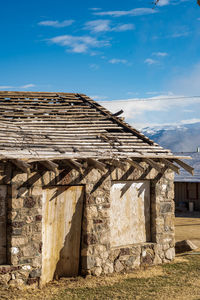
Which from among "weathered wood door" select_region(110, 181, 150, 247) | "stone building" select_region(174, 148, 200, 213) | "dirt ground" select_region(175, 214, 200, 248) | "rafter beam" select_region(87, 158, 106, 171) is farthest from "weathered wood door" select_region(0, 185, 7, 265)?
"stone building" select_region(174, 148, 200, 213)

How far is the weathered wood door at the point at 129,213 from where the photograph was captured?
9.73m

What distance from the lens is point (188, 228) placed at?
16797mm

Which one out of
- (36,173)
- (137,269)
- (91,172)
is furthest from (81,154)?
(137,269)

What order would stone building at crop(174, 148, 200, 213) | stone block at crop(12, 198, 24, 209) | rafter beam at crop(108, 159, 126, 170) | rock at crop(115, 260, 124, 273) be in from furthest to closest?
stone building at crop(174, 148, 200, 213) < rock at crop(115, 260, 124, 273) < rafter beam at crop(108, 159, 126, 170) < stone block at crop(12, 198, 24, 209)

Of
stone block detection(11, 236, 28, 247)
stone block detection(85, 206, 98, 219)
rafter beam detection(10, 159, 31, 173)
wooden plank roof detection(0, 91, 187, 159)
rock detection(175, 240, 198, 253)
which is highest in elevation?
wooden plank roof detection(0, 91, 187, 159)

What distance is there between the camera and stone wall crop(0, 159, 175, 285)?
8.13 metres

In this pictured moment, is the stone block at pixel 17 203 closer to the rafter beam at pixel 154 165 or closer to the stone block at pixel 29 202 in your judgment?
the stone block at pixel 29 202

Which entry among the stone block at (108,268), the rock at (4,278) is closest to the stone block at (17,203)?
the rock at (4,278)

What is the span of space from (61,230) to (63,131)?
3.00m

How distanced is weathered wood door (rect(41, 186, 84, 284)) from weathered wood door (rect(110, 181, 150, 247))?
1.03 m

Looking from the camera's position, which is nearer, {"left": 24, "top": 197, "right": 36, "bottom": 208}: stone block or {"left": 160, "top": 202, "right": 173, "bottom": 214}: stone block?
{"left": 24, "top": 197, "right": 36, "bottom": 208}: stone block

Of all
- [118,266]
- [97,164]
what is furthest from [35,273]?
[97,164]

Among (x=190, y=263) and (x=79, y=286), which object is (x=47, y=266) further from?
(x=190, y=263)

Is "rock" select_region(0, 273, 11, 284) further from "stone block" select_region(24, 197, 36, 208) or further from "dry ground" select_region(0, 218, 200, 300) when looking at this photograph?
"stone block" select_region(24, 197, 36, 208)
